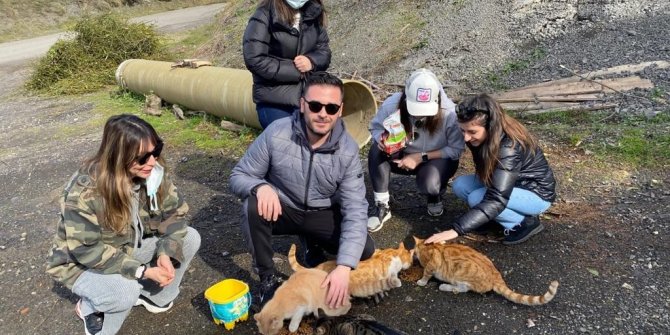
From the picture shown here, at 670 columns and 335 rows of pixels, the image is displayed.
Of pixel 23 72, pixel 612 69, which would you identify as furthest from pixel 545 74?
pixel 23 72

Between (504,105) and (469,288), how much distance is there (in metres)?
3.88

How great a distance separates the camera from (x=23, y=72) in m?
14.9

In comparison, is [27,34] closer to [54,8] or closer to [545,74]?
[54,8]

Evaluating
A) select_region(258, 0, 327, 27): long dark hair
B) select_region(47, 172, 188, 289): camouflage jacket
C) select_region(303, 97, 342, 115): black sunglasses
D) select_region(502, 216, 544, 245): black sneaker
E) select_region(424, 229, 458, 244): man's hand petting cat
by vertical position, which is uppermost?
select_region(258, 0, 327, 27): long dark hair

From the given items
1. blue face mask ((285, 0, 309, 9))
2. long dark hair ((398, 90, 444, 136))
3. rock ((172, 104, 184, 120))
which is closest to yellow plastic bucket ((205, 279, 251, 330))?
long dark hair ((398, 90, 444, 136))

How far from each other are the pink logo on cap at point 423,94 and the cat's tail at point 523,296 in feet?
5.07

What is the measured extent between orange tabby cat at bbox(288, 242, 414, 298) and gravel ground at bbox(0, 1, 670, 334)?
125mm

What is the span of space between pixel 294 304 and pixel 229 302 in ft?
1.53

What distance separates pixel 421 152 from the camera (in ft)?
14.1

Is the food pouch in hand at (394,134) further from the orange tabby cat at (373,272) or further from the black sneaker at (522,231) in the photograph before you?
the black sneaker at (522,231)

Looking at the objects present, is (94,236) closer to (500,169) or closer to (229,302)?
(229,302)

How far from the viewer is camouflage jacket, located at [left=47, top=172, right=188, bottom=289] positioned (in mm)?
2797

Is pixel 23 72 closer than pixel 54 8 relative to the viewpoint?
Yes

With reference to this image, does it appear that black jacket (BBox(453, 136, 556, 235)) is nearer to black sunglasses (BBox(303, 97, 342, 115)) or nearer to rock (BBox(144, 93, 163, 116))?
black sunglasses (BBox(303, 97, 342, 115))
